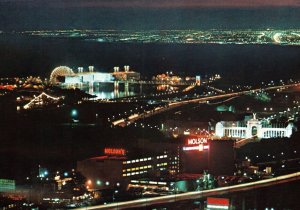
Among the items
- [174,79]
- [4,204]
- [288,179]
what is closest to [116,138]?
[288,179]

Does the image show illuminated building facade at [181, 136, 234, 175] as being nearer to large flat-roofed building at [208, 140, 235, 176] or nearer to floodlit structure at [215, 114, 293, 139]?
large flat-roofed building at [208, 140, 235, 176]

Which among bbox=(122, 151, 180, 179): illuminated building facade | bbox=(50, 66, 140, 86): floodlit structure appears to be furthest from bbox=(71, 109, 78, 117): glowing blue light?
bbox=(50, 66, 140, 86): floodlit structure

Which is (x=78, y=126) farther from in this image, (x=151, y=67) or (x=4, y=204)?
(x=151, y=67)

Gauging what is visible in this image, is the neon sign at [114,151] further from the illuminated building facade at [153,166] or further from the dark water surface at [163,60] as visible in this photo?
the dark water surface at [163,60]

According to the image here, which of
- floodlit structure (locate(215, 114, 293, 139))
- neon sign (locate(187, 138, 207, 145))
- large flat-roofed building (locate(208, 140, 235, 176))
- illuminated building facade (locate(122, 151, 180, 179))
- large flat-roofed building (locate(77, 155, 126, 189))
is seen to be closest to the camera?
large flat-roofed building (locate(77, 155, 126, 189))

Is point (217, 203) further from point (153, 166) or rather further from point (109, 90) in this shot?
point (109, 90)

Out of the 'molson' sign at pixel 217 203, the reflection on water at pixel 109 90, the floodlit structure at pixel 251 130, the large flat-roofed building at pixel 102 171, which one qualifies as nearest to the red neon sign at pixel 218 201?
the 'molson' sign at pixel 217 203

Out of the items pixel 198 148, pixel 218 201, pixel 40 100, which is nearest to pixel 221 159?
pixel 198 148
